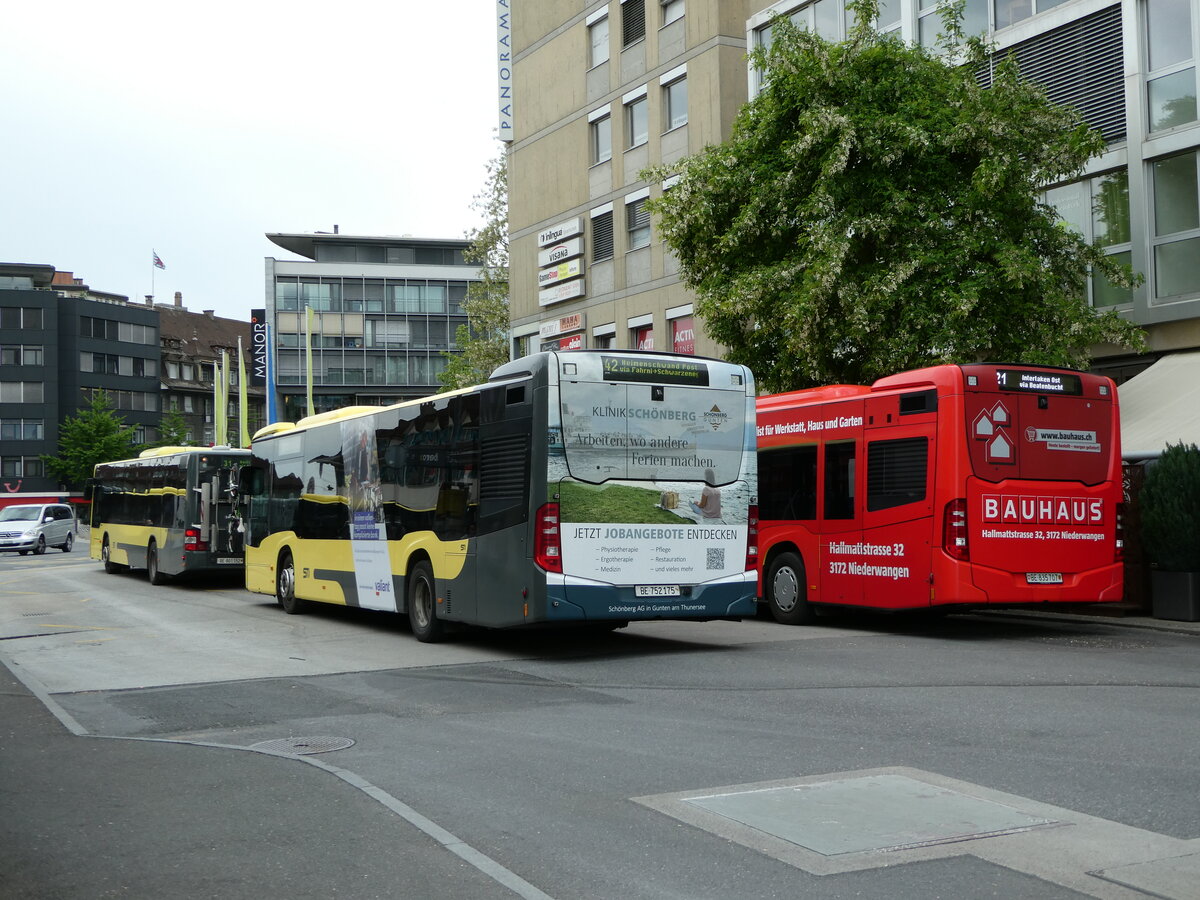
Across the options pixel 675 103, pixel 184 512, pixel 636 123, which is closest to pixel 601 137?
pixel 636 123

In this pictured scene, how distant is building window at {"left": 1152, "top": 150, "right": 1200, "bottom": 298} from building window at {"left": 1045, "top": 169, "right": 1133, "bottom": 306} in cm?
54

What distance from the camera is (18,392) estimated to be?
102m

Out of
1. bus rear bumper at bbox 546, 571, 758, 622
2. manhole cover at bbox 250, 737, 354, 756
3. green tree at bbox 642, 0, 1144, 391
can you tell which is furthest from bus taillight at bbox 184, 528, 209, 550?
manhole cover at bbox 250, 737, 354, 756

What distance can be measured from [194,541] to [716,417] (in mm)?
16705

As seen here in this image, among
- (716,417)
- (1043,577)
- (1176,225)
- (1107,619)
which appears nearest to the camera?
(716,417)

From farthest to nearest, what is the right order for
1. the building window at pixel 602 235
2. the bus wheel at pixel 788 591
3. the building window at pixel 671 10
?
1. the building window at pixel 602 235
2. the building window at pixel 671 10
3. the bus wheel at pixel 788 591

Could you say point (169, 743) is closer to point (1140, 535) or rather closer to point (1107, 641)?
point (1107, 641)

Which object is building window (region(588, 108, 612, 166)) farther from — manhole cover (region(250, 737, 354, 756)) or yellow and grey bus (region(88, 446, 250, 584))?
manhole cover (region(250, 737, 354, 756))

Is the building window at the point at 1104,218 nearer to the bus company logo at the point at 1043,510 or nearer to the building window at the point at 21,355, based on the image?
the bus company logo at the point at 1043,510

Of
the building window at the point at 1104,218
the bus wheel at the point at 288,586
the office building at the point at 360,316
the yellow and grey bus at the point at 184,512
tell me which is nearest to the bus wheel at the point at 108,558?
the yellow and grey bus at the point at 184,512

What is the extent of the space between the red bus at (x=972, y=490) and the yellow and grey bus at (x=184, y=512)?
14.7 m

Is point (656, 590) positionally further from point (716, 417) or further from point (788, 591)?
point (788, 591)

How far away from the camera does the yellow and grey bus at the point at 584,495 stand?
43.8ft

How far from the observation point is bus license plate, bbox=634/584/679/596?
1366 cm
